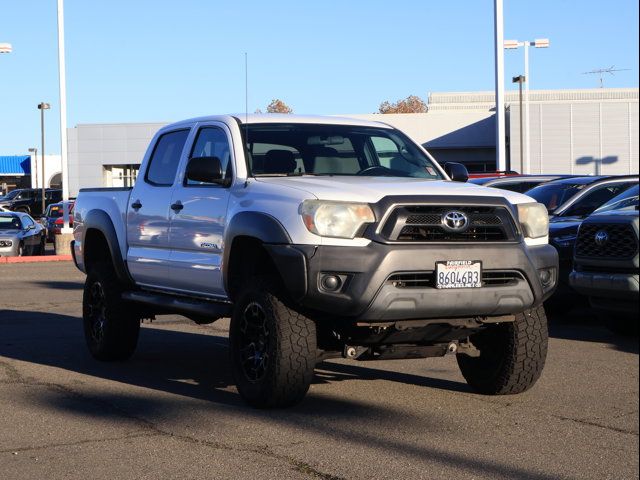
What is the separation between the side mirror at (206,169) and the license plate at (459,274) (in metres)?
1.93

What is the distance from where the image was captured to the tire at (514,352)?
6918 mm

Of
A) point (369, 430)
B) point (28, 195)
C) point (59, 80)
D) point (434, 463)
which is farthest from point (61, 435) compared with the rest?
point (28, 195)

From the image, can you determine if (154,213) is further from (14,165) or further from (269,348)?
(14,165)

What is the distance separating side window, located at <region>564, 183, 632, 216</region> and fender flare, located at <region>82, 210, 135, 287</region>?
18.6ft

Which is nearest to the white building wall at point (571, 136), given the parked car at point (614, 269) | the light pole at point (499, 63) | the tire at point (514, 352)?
the light pole at point (499, 63)

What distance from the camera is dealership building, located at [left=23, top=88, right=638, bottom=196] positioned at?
46.8 meters

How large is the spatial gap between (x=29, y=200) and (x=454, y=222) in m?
55.8

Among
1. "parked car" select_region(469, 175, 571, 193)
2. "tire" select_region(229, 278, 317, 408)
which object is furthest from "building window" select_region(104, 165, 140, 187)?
"tire" select_region(229, 278, 317, 408)

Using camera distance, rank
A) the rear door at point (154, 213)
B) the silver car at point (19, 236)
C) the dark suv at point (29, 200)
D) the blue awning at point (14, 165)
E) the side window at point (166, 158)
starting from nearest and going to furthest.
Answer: the rear door at point (154, 213)
the side window at point (166, 158)
the silver car at point (19, 236)
the dark suv at point (29, 200)
the blue awning at point (14, 165)

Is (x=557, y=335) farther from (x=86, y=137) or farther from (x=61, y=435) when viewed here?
(x=86, y=137)

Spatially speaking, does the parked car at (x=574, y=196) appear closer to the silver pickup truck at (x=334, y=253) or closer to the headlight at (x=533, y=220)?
the silver pickup truck at (x=334, y=253)

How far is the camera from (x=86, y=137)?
63531mm

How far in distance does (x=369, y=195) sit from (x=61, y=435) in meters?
2.39

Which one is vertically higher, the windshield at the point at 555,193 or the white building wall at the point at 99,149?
the white building wall at the point at 99,149
